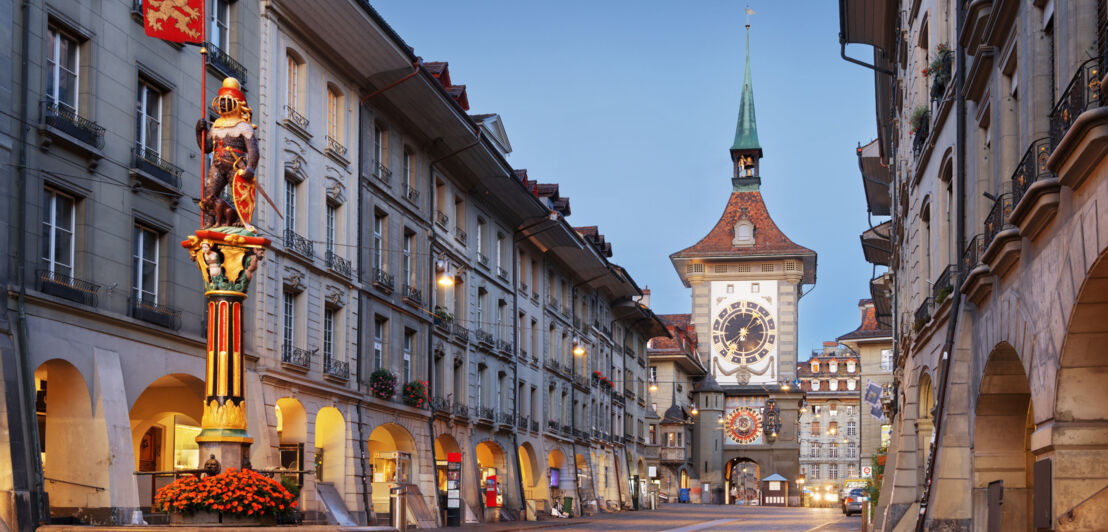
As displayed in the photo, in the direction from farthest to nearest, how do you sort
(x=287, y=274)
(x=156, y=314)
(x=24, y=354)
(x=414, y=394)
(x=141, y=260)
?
(x=414, y=394) < (x=287, y=274) < (x=141, y=260) < (x=156, y=314) < (x=24, y=354)

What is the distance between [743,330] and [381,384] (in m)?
80.9

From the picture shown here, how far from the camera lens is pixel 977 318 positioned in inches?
717

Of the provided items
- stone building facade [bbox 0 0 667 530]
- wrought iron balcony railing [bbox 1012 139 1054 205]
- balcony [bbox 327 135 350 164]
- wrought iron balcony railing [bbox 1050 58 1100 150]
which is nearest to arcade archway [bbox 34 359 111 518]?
stone building facade [bbox 0 0 667 530]

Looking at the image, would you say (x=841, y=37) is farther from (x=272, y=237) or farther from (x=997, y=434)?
(x=997, y=434)

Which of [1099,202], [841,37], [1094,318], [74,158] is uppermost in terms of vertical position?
[841,37]

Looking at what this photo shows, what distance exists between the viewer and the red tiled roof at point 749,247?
4469 inches

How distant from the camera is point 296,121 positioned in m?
31.3

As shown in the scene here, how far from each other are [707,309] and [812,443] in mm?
28142

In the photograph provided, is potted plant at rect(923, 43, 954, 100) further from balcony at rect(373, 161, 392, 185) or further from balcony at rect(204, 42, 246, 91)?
balcony at rect(373, 161, 392, 185)

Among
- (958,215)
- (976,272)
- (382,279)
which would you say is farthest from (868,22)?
(976,272)

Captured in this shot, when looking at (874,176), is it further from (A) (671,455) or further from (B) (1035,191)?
(A) (671,455)

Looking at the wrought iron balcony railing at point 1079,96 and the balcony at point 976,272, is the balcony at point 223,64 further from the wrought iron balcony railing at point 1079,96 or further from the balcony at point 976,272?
the wrought iron balcony railing at point 1079,96

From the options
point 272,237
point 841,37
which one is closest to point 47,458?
point 272,237

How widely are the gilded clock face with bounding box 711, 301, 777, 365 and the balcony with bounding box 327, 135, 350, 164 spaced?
82.2 meters
